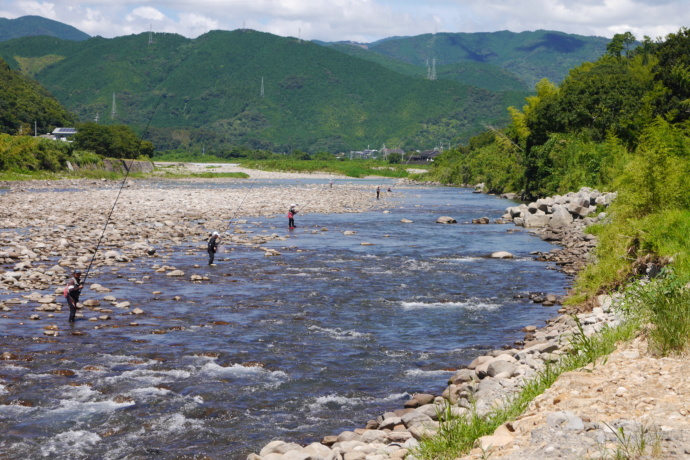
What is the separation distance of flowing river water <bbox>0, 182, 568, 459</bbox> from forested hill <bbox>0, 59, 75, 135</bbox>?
4279 inches

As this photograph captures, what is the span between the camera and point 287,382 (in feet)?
39.2

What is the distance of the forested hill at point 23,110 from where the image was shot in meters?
120

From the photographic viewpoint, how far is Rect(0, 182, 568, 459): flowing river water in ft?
32.0

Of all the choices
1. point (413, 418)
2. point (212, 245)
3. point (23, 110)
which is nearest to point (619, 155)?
point (212, 245)

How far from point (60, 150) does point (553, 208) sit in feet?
232

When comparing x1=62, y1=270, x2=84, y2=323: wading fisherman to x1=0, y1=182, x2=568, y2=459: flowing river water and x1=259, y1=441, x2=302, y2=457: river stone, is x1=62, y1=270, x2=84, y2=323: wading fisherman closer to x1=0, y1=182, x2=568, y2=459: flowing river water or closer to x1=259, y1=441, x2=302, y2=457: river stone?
x1=0, y1=182, x2=568, y2=459: flowing river water

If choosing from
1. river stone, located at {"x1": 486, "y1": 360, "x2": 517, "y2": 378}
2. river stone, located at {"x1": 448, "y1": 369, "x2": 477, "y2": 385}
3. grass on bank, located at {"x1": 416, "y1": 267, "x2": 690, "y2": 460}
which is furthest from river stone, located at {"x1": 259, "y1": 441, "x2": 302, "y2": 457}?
river stone, located at {"x1": 486, "y1": 360, "x2": 517, "y2": 378}

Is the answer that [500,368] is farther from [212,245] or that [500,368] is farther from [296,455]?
[212,245]

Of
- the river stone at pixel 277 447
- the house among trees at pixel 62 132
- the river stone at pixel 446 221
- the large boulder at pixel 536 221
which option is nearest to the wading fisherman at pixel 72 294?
the river stone at pixel 277 447

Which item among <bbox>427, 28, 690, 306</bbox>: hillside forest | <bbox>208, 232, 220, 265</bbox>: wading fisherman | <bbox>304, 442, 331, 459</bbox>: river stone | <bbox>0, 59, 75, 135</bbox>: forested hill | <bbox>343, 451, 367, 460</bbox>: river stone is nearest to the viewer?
<bbox>343, 451, 367, 460</bbox>: river stone

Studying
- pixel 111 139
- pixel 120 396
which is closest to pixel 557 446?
pixel 120 396

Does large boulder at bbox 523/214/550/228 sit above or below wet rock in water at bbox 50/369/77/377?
above

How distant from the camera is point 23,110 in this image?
132375 millimetres

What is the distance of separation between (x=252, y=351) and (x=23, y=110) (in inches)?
5381
